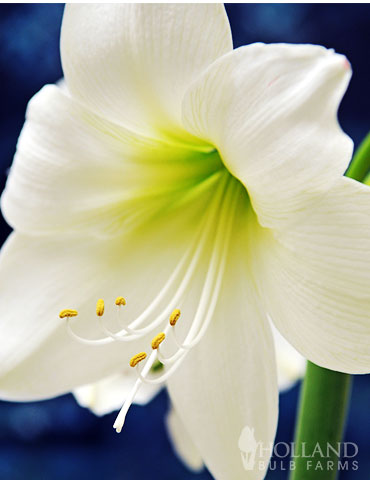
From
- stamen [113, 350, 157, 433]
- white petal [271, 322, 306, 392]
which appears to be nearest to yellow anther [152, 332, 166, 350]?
stamen [113, 350, 157, 433]

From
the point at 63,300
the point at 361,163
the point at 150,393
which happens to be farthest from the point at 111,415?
the point at 361,163

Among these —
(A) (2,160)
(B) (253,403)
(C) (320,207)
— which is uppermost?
(C) (320,207)

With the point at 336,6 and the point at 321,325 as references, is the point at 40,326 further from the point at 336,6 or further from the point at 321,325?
the point at 336,6

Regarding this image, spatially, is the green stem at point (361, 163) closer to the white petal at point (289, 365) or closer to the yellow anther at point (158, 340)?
the yellow anther at point (158, 340)

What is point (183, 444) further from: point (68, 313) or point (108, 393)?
point (68, 313)

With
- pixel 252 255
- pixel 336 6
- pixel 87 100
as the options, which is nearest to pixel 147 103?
pixel 87 100

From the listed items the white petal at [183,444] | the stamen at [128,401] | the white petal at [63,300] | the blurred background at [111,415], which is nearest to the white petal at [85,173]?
the white petal at [63,300]

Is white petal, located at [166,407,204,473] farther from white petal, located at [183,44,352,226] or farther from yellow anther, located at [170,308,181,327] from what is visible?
white petal, located at [183,44,352,226]
